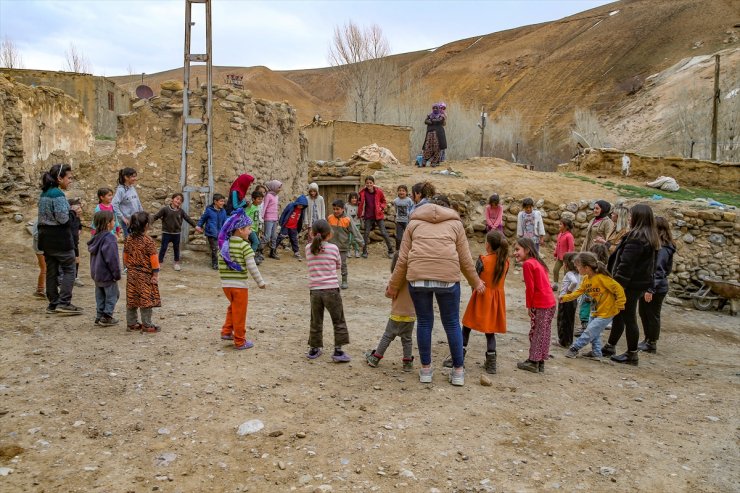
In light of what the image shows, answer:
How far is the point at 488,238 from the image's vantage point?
5.16 meters

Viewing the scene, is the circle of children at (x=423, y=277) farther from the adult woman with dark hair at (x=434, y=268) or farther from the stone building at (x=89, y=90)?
the stone building at (x=89, y=90)

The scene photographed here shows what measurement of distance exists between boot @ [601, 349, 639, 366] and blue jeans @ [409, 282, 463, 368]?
244 cm

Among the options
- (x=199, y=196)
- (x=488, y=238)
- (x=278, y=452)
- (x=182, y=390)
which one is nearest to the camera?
(x=278, y=452)

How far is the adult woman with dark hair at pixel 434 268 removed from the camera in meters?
4.55

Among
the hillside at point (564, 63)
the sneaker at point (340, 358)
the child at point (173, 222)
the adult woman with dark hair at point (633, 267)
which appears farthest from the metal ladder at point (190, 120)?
the hillside at point (564, 63)

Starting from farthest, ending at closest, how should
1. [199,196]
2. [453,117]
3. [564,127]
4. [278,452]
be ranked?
1. [564,127]
2. [453,117]
3. [199,196]
4. [278,452]

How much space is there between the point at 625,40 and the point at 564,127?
20829mm

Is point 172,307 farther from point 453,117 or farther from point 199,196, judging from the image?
point 453,117

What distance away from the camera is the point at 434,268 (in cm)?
453

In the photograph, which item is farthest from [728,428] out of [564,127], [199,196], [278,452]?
[564,127]

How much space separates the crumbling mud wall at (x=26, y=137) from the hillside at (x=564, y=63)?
96.6 ft

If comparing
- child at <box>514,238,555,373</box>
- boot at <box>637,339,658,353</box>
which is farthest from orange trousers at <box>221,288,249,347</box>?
→ boot at <box>637,339,658,353</box>

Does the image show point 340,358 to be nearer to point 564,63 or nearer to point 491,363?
point 491,363

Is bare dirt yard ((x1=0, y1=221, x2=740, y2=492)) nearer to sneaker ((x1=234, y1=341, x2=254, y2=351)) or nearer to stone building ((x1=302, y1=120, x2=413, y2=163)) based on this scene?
sneaker ((x1=234, y1=341, x2=254, y2=351))
